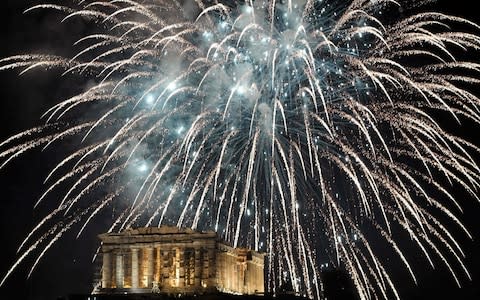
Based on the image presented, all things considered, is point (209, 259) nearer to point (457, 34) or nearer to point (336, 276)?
point (336, 276)

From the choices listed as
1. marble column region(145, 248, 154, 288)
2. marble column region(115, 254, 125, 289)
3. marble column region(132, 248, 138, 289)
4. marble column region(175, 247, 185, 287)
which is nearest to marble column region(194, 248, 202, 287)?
marble column region(175, 247, 185, 287)

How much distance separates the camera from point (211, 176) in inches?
1834

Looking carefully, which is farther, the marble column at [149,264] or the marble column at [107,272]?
the marble column at [107,272]

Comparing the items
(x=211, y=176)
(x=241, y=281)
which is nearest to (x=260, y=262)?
(x=241, y=281)

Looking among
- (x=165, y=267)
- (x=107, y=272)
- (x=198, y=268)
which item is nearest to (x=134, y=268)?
(x=107, y=272)

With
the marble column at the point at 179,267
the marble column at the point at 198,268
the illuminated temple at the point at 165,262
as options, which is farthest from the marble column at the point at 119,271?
the marble column at the point at 198,268

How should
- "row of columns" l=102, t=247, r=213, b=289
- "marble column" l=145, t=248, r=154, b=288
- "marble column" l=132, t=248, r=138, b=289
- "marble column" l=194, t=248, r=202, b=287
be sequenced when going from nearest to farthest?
"marble column" l=194, t=248, r=202, b=287, "row of columns" l=102, t=247, r=213, b=289, "marble column" l=145, t=248, r=154, b=288, "marble column" l=132, t=248, r=138, b=289

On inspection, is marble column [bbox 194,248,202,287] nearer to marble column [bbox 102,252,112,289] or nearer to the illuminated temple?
the illuminated temple

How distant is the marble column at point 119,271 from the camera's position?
56469mm

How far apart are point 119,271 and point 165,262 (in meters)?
4.56

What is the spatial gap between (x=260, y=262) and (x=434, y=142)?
31.3 metres

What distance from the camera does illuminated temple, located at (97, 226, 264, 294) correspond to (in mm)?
54469

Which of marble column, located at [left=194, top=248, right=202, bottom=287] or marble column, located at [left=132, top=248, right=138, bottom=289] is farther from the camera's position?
marble column, located at [left=132, top=248, right=138, bottom=289]

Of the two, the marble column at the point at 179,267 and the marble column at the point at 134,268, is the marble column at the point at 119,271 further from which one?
the marble column at the point at 179,267
